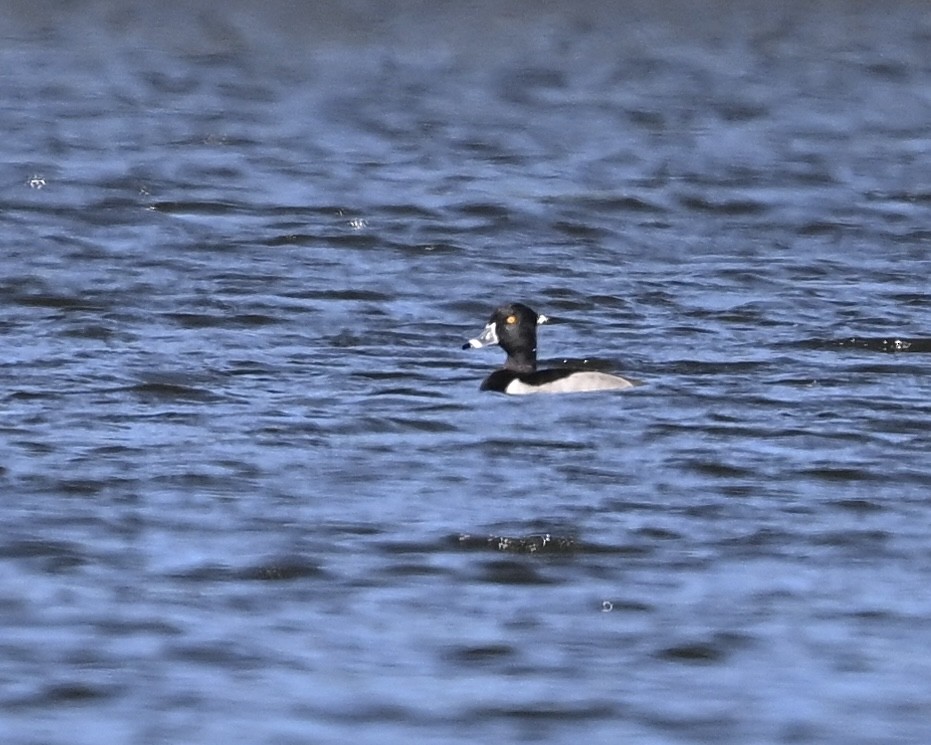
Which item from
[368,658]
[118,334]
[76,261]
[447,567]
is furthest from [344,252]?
[368,658]

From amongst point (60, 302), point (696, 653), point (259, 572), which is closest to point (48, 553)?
point (259, 572)

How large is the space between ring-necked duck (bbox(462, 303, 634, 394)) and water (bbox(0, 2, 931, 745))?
0.23 m

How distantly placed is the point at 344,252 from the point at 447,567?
913cm

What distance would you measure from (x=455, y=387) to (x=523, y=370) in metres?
0.41

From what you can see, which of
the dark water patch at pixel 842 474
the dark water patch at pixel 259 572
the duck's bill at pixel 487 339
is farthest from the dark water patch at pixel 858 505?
the duck's bill at pixel 487 339

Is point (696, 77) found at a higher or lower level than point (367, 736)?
higher

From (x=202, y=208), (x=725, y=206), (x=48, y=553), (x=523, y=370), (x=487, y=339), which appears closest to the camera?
(x=48, y=553)

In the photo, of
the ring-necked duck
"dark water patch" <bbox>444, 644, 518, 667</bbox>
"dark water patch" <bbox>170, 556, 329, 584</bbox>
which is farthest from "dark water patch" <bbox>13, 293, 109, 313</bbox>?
"dark water patch" <bbox>444, 644, 518, 667</bbox>

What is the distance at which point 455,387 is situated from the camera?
14789mm

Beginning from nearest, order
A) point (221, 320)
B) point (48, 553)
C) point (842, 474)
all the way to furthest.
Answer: point (48, 553), point (842, 474), point (221, 320)

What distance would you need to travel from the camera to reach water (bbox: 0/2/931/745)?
28.4 feet

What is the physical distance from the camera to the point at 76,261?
18.3m

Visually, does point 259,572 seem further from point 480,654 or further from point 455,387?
point 455,387

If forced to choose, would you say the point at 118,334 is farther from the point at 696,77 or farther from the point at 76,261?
the point at 696,77
